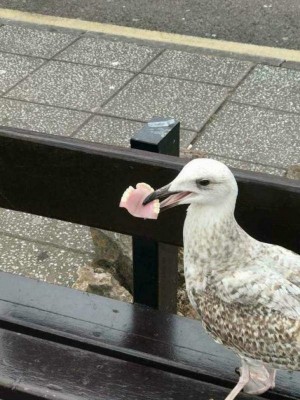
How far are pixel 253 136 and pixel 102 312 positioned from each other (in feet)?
8.46

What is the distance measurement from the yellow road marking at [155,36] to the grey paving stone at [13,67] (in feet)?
2.77

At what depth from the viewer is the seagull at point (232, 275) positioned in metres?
2.06

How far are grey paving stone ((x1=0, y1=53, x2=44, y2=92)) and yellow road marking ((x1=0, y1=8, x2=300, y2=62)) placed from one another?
0.84 meters

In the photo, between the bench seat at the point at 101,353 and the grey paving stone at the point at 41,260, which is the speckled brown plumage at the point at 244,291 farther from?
the grey paving stone at the point at 41,260

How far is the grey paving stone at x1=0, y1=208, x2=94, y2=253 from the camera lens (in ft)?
13.5

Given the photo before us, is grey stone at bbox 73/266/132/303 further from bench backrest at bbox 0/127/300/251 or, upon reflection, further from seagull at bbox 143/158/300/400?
seagull at bbox 143/158/300/400

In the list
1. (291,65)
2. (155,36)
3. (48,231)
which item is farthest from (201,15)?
(48,231)

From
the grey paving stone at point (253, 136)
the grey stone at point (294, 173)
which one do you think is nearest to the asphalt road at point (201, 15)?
the grey paving stone at point (253, 136)

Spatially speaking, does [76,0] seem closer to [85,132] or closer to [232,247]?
[85,132]

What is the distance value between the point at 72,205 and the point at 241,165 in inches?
85.2

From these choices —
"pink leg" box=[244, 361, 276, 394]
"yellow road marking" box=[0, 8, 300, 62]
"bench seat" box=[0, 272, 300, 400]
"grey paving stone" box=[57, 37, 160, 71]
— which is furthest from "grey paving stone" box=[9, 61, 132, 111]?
"pink leg" box=[244, 361, 276, 394]

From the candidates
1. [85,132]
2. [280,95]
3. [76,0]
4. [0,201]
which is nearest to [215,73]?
[280,95]

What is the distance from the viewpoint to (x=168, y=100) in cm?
545

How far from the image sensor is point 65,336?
2.59 meters
